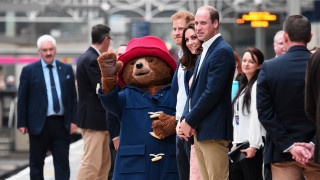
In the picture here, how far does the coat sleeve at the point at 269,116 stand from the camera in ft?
17.0

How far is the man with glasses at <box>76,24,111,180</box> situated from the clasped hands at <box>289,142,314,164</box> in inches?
147

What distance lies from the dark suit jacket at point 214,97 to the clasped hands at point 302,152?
0.74 m

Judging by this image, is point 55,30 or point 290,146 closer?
point 290,146

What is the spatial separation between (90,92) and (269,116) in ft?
11.9

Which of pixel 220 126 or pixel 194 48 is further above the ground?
pixel 194 48

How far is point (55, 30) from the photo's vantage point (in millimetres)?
33469

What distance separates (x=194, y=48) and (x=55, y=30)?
90.7 feet

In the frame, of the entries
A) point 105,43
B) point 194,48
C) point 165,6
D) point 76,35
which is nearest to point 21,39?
point 76,35

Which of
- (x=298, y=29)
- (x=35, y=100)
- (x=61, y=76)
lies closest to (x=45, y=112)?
(x=35, y=100)

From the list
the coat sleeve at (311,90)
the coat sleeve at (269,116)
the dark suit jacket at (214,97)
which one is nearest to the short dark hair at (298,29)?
the coat sleeve at (269,116)

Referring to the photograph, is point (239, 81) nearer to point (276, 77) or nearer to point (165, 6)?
point (276, 77)

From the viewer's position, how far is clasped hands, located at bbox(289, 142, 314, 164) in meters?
5.02

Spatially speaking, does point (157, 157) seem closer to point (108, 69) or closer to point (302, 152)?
point (108, 69)

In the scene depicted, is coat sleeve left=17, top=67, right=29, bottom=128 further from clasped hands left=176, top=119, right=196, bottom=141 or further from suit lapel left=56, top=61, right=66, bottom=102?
clasped hands left=176, top=119, right=196, bottom=141
